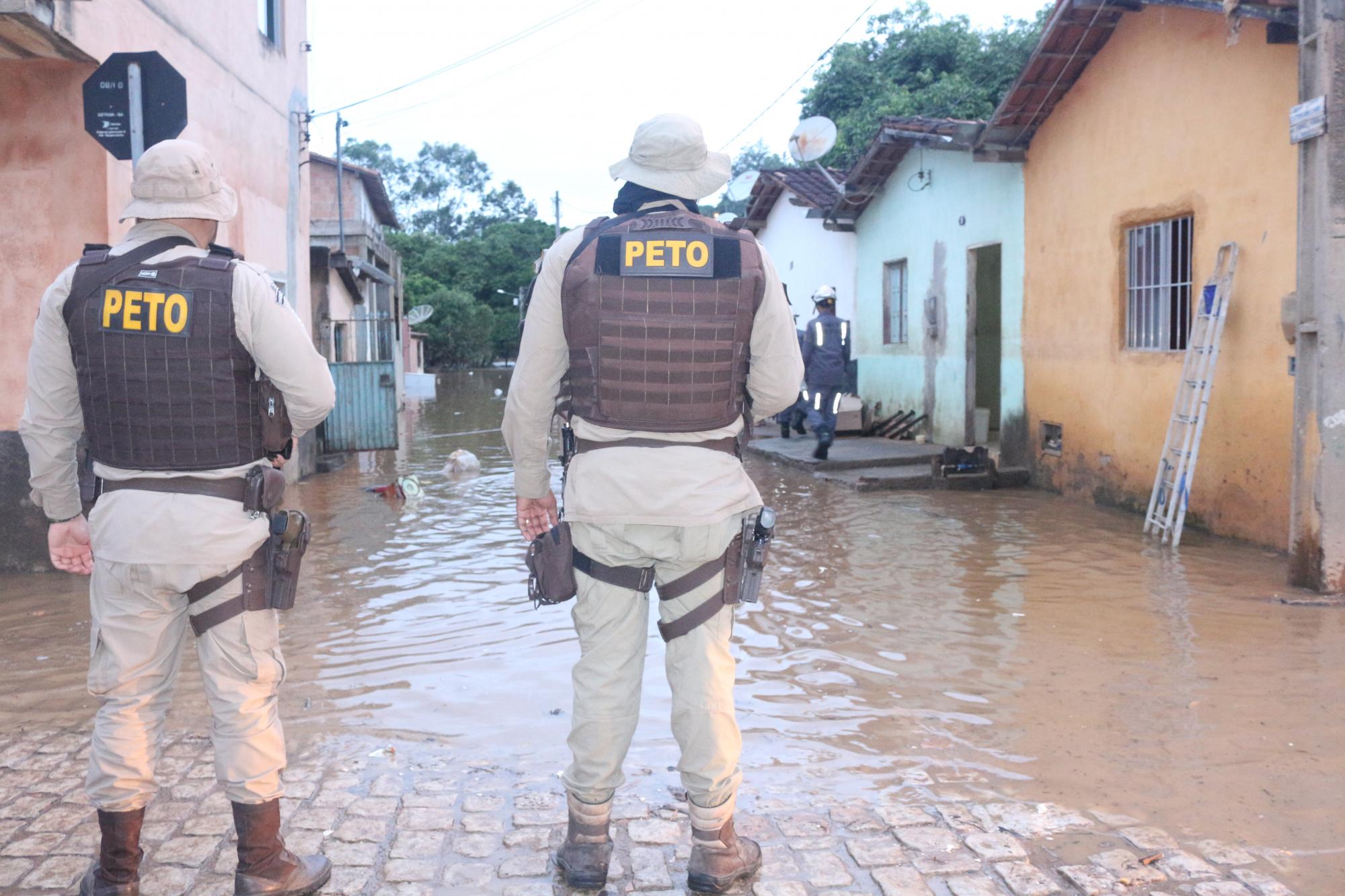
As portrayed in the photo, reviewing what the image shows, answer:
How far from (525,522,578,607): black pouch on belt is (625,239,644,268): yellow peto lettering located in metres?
0.74

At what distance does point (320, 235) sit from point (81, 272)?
19775 mm

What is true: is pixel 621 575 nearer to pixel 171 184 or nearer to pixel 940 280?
pixel 171 184

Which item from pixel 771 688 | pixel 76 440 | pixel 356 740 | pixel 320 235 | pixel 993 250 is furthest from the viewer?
pixel 320 235

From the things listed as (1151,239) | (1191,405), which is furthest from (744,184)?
(1191,405)

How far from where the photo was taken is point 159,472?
9.62 feet

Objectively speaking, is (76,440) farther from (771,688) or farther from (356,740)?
(771,688)

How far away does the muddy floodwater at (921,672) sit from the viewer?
146 inches

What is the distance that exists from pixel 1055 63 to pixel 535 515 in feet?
26.1

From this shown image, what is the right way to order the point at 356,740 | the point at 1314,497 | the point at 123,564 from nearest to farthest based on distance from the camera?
the point at 123,564
the point at 356,740
the point at 1314,497

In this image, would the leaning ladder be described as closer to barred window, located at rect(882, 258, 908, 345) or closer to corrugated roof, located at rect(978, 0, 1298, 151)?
corrugated roof, located at rect(978, 0, 1298, 151)

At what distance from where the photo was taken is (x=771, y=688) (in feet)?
15.5

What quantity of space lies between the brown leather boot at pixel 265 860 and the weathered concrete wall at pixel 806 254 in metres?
13.9

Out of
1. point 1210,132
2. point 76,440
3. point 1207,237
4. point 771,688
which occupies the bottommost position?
point 771,688

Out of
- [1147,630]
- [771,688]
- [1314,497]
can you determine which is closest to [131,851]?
[771,688]
